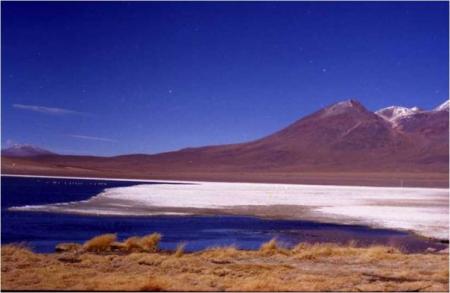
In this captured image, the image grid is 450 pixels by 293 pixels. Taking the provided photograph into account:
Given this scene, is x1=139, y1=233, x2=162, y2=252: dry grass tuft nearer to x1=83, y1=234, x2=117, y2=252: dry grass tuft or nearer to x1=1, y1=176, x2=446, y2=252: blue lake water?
x1=83, y1=234, x2=117, y2=252: dry grass tuft

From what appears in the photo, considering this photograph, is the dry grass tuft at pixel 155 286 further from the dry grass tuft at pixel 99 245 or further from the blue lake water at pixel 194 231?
the blue lake water at pixel 194 231

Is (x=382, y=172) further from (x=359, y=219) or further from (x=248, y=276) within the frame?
(x=248, y=276)

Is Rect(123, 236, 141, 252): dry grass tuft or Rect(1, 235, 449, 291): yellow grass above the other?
Rect(123, 236, 141, 252): dry grass tuft

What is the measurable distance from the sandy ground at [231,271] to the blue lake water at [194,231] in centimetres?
Result: 523

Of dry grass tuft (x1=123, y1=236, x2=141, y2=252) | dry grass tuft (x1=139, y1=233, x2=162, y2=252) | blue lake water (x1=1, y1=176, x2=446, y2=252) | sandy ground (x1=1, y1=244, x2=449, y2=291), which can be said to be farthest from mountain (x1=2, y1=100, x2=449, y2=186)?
sandy ground (x1=1, y1=244, x2=449, y2=291)

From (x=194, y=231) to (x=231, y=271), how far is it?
13.4 meters

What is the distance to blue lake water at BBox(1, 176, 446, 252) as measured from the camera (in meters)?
24.1

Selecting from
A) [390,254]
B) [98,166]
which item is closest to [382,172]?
[98,166]

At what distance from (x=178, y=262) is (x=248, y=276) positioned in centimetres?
239

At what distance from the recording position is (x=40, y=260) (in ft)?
50.1

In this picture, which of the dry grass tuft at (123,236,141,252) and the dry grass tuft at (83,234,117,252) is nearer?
the dry grass tuft at (83,234,117,252)

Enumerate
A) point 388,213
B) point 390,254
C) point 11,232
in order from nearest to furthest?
point 390,254 < point 11,232 < point 388,213

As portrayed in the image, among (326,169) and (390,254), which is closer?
(390,254)

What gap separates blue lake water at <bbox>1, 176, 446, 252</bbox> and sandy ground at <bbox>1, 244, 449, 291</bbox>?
523cm
